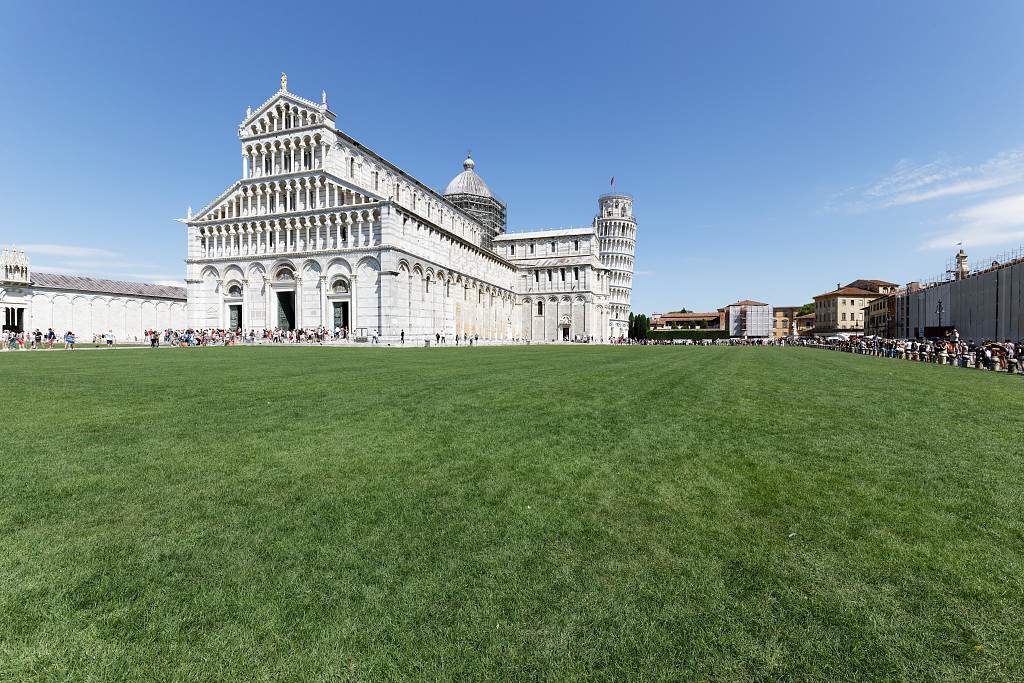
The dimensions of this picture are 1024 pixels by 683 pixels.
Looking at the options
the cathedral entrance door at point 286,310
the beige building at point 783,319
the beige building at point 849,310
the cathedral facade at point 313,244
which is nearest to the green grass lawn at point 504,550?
the cathedral facade at point 313,244

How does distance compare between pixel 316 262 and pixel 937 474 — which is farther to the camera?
pixel 316 262

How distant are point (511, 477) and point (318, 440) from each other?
8.56 ft

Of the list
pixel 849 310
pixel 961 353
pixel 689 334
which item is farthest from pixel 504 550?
pixel 849 310

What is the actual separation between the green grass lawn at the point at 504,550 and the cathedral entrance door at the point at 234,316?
42.0 m

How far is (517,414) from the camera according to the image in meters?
7.23

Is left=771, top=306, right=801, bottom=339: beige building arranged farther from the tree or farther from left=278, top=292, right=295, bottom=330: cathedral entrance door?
left=278, top=292, right=295, bottom=330: cathedral entrance door

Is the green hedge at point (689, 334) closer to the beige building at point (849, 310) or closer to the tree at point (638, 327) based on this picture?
the tree at point (638, 327)

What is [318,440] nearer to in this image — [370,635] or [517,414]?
[517,414]

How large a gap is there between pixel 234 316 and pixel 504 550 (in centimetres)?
4866

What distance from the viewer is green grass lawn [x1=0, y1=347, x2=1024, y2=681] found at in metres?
2.16

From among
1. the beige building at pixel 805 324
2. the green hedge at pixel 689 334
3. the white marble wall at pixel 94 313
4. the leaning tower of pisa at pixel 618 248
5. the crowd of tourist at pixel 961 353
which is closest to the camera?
the crowd of tourist at pixel 961 353

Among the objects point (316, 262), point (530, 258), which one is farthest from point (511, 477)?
point (530, 258)

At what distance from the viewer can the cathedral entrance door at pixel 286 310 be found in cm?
4300

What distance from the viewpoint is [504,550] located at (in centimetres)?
308
